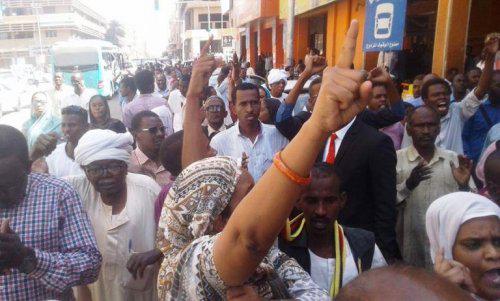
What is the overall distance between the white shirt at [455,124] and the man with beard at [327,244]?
194 centimetres

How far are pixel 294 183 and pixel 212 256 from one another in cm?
30

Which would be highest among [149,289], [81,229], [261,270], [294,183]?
[294,183]

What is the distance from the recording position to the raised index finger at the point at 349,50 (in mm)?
1052

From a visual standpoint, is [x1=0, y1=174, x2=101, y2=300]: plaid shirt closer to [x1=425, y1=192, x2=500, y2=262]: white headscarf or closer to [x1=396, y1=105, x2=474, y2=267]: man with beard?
[x1=425, y1=192, x2=500, y2=262]: white headscarf

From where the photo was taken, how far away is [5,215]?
5.99ft

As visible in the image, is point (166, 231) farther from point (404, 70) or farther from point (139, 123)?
point (404, 70)

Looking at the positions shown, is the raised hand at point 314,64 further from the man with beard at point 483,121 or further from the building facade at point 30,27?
the building facade at point 30,27

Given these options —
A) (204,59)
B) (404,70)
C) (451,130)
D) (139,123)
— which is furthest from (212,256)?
(404,70)

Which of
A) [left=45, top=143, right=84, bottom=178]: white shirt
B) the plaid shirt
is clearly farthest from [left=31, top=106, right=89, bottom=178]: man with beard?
the plaid shirt

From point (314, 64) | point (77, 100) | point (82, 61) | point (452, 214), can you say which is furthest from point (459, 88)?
point (82, 61)

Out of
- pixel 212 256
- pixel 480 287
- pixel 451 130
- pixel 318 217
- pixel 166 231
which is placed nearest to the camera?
pixel 212 256

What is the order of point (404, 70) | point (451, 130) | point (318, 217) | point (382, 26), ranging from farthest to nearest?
point (404, 70) < point (382, 26) < point (451, 130) < point (318, 217)

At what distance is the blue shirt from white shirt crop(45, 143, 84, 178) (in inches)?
142

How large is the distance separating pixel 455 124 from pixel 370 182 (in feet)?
6.15
